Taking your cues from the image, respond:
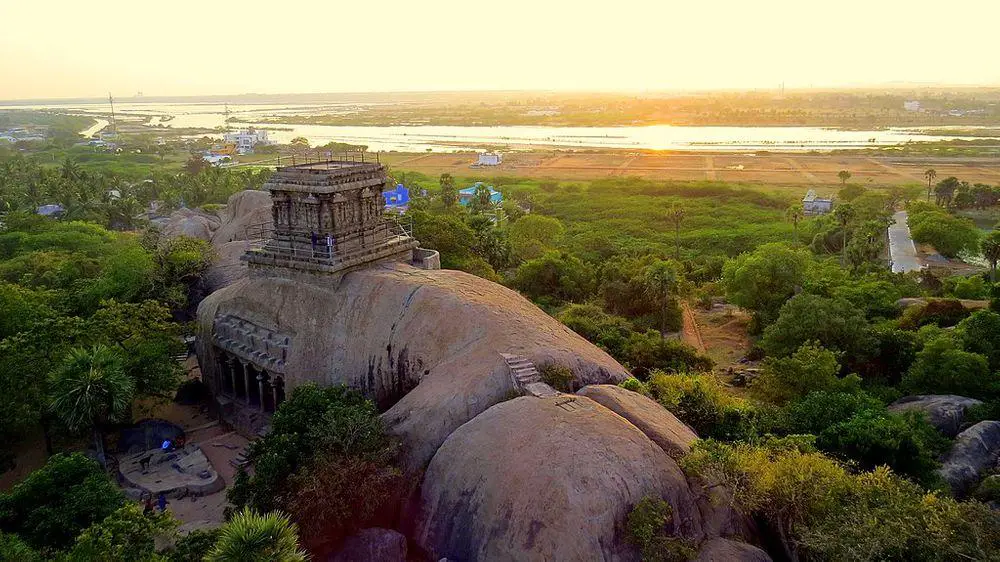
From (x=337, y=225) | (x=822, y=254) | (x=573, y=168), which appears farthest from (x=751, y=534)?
(x=573, y=168)

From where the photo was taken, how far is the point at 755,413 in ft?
73.1

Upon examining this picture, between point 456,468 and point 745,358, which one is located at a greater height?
point 456,468

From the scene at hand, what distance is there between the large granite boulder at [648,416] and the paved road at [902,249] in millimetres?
43827

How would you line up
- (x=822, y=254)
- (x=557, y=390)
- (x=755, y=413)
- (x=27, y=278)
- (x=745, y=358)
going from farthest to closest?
(x=822, y=254), (x=27, y=278), (x=745, y=358), (x=755, y=413), (x=557, y=390)

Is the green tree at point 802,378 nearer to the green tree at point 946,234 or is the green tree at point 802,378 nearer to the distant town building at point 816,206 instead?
the green tree at point 946,234

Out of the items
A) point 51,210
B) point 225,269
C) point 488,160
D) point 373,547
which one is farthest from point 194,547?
point 488,160

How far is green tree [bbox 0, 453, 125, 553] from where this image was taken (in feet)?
60.6

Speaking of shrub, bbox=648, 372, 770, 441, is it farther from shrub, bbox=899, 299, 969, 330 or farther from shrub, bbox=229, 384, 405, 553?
shrub, bbox=899, 299, 969, 330

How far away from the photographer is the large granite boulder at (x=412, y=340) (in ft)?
66.2

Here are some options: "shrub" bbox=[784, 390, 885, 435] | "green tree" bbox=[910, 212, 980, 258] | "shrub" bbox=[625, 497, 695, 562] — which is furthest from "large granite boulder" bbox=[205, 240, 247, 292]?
"green tree" bbox=[910, 212, 980, 258]

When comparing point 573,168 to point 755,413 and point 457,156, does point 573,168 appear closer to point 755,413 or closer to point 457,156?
point 457,156

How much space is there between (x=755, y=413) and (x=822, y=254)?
159 feet

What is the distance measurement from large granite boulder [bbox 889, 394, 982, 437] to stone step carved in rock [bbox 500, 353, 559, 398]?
1583cm

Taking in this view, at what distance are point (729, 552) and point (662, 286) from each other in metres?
25.7
